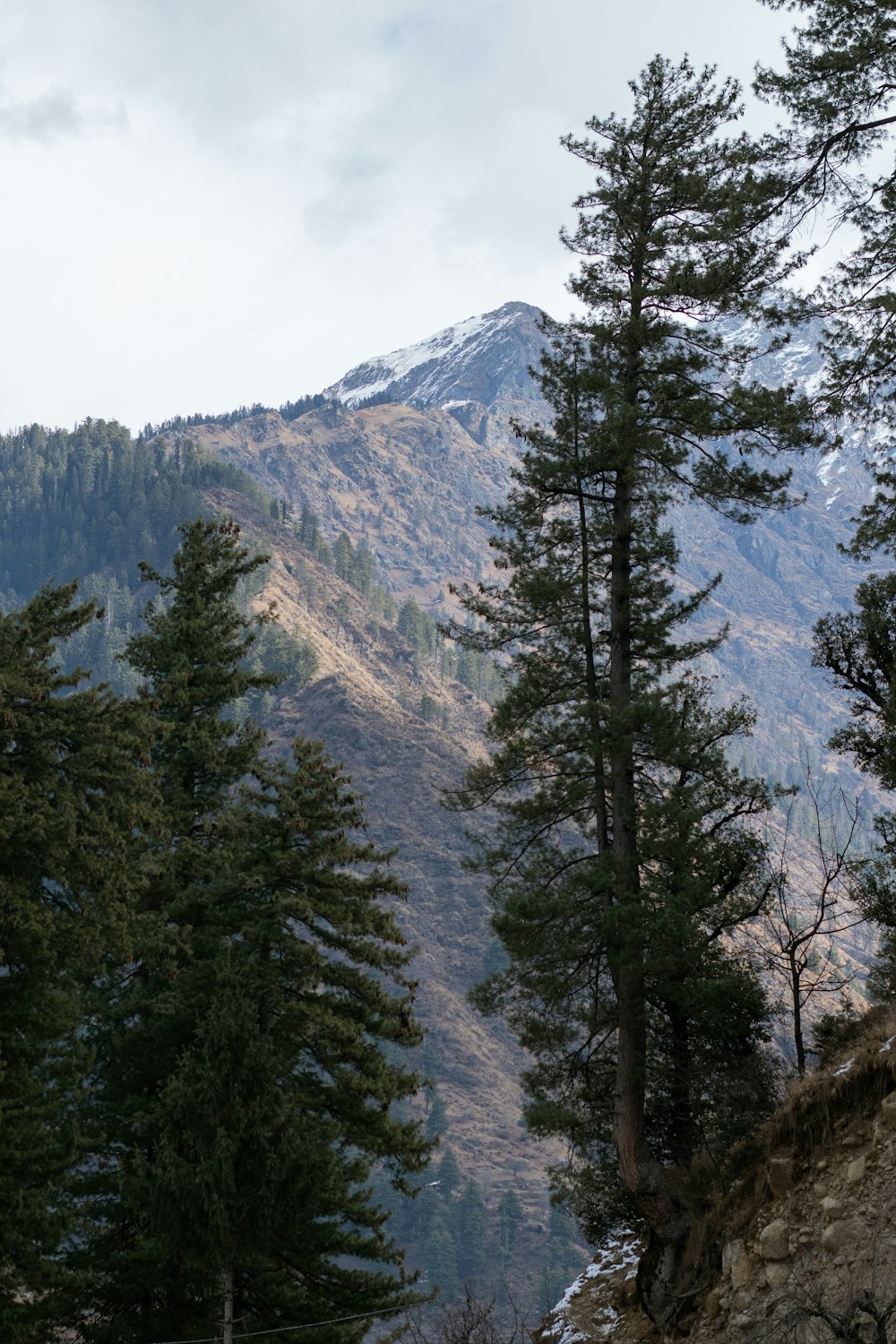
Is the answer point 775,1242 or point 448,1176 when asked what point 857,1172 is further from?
point 448,1176

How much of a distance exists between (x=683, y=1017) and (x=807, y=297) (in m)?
8.40

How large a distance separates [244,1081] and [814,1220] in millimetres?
7717

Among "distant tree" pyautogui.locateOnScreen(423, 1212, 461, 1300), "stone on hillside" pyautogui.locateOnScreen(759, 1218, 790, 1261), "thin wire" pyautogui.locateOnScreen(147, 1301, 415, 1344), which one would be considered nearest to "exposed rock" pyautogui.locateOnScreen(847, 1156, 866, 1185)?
"stone on hillside" pyautogui.locateOnScreen(759, 1218, 790, 1261)

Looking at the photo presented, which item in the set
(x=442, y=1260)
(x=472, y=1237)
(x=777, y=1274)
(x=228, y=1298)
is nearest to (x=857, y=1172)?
(x=777, y=1274)

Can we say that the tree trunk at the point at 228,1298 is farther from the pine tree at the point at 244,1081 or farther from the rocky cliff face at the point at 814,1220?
the rocky cliff face at the point at 814,1220

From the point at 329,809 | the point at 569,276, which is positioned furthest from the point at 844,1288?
the point at 569,276

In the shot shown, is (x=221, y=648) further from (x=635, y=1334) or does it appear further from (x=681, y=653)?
(x=635, y=1334)

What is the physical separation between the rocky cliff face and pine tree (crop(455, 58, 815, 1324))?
2375 mm

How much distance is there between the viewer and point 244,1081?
1480 centimetres

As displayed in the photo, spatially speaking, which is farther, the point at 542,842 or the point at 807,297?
the point at 542,842

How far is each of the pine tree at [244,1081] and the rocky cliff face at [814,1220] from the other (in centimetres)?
514

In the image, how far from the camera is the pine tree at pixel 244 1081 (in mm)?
14531

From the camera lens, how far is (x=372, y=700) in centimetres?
17300

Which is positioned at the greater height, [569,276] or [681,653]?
[569,276]
